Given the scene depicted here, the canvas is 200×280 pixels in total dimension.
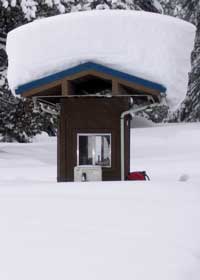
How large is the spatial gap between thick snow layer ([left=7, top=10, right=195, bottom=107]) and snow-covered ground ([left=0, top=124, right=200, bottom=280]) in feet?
7.89

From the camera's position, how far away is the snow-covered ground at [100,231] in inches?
178

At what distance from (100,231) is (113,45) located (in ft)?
16.8

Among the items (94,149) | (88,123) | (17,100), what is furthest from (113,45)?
(17,100)

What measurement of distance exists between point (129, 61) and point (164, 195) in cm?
323

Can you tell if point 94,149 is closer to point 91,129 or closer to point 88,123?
point 91,129

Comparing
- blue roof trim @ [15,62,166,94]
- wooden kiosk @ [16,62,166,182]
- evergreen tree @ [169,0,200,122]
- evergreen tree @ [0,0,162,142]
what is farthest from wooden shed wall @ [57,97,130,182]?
evergreen tree @ [169,0,200,122]

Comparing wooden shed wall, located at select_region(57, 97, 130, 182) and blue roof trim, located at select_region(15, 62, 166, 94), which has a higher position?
blue roof trim, located at select_region(15, 62, 166, 94)

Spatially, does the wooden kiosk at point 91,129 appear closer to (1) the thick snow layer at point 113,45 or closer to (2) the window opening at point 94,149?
(2) the window opening at point 94,149

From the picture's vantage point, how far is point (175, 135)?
25.1 m

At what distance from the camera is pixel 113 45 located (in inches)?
399

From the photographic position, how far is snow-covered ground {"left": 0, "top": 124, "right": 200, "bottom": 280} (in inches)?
178

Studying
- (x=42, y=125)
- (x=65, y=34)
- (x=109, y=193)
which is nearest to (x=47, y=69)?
(x=65, y=34)

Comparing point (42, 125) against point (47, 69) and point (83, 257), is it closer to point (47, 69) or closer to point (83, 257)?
point (47, 69)

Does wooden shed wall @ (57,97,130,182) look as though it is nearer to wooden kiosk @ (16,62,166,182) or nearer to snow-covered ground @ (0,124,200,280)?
wooden kiosk @ (16,62,166,182)
